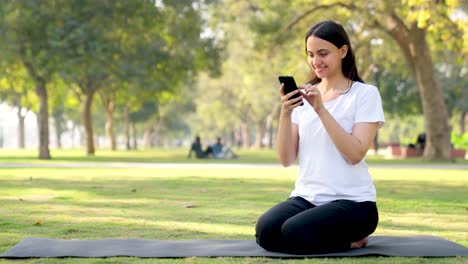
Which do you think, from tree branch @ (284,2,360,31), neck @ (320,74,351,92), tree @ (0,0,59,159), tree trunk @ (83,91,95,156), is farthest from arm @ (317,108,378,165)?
tree trunk @ (83,91,95,156)

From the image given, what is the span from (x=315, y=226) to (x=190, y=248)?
1147mm

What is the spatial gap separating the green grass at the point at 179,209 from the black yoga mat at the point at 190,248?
0.19 metres

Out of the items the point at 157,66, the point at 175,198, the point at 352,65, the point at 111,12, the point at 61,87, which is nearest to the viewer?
the point at 352,65

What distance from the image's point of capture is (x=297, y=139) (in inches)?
259

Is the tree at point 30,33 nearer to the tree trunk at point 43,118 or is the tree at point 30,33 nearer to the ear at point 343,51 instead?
the tree trunk at point 43,118

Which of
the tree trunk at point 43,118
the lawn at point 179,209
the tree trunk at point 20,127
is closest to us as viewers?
the lawn at point 179,209

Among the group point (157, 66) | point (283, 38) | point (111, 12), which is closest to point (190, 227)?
point (283, 38)

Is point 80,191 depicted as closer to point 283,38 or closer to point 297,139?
point 297,139

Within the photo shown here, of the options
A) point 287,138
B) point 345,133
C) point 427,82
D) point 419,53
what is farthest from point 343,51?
point 427,82

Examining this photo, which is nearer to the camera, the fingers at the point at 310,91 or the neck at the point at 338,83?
the fingers at the point at 310,91

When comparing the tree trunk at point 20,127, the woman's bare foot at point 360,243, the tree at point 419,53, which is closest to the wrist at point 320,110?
the woman's bare foot at point 360,243

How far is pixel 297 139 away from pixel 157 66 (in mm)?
33639

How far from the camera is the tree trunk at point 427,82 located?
1248 inches

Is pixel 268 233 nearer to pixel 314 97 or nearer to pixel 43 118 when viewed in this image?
pixel 314 97
